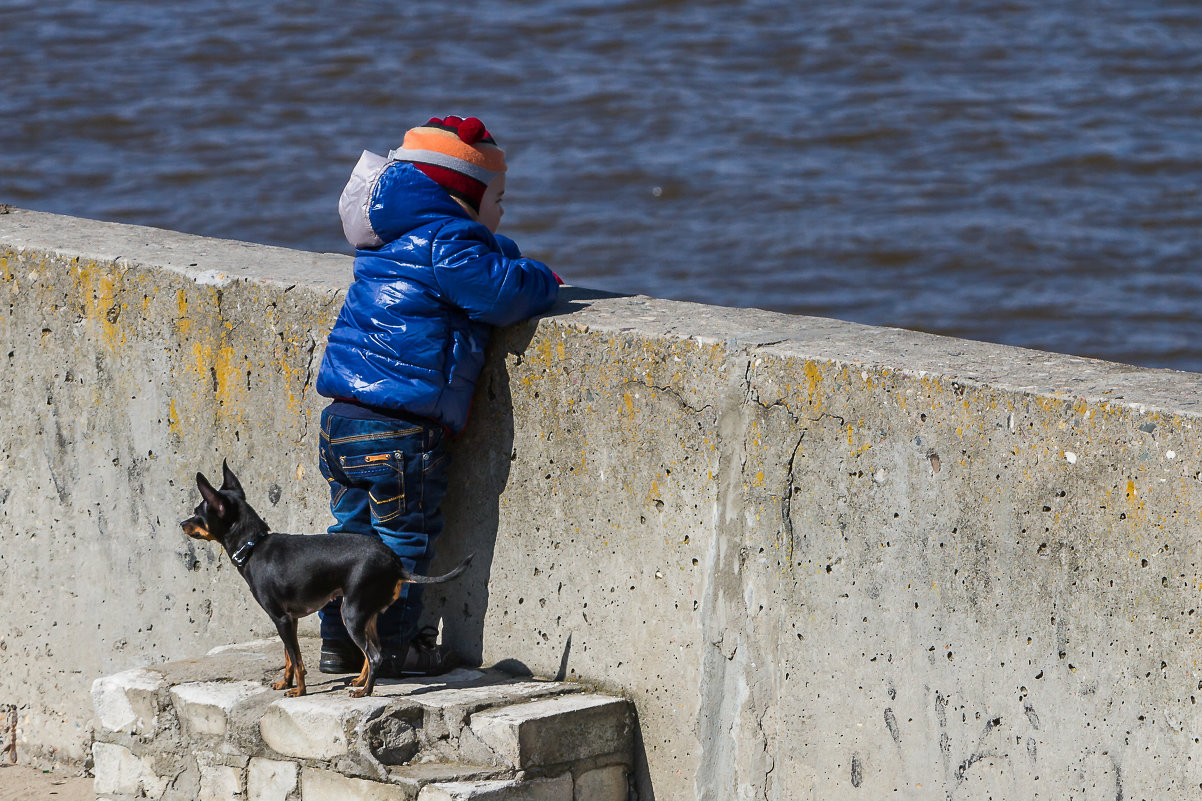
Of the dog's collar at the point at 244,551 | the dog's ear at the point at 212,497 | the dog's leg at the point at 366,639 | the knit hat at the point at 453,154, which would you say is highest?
the knit hat at the point at 453,154

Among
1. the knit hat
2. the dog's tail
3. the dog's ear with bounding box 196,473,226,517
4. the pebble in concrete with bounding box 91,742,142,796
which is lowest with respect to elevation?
the pebble in concrete with bounding box 91,742,142,796

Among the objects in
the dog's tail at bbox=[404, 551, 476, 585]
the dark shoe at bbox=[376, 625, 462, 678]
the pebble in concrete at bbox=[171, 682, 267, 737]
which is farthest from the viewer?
the dark shoe at bbox=[376, 625, 462, 678]

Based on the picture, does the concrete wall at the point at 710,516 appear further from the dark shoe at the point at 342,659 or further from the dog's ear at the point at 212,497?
the dog's ear at the point at 212,497

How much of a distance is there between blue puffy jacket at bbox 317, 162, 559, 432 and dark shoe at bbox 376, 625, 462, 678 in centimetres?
52

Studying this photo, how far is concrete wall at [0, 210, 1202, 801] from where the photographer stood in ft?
9.55

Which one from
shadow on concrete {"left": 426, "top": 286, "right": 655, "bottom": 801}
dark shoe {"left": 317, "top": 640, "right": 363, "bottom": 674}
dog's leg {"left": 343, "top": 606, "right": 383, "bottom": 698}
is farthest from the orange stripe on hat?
dark shoe {"left": 317, "top": 640, "right": 363, "bottom": 674}

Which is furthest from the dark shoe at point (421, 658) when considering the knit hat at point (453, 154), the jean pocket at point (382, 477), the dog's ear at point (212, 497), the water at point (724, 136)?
the water at point (724, 136)

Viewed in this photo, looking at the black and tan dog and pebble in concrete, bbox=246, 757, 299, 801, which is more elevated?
the black and tan dog

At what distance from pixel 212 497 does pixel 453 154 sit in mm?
918

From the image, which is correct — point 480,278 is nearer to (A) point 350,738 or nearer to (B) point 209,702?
(A) point 350,738

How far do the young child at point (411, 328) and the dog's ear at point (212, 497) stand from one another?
0.85ft

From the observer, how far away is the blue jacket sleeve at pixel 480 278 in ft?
11.1

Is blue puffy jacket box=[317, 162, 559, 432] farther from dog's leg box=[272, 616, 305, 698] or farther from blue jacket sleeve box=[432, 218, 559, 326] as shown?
dog's leg box=[272, 616, 305, 698]

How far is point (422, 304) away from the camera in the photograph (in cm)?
343
